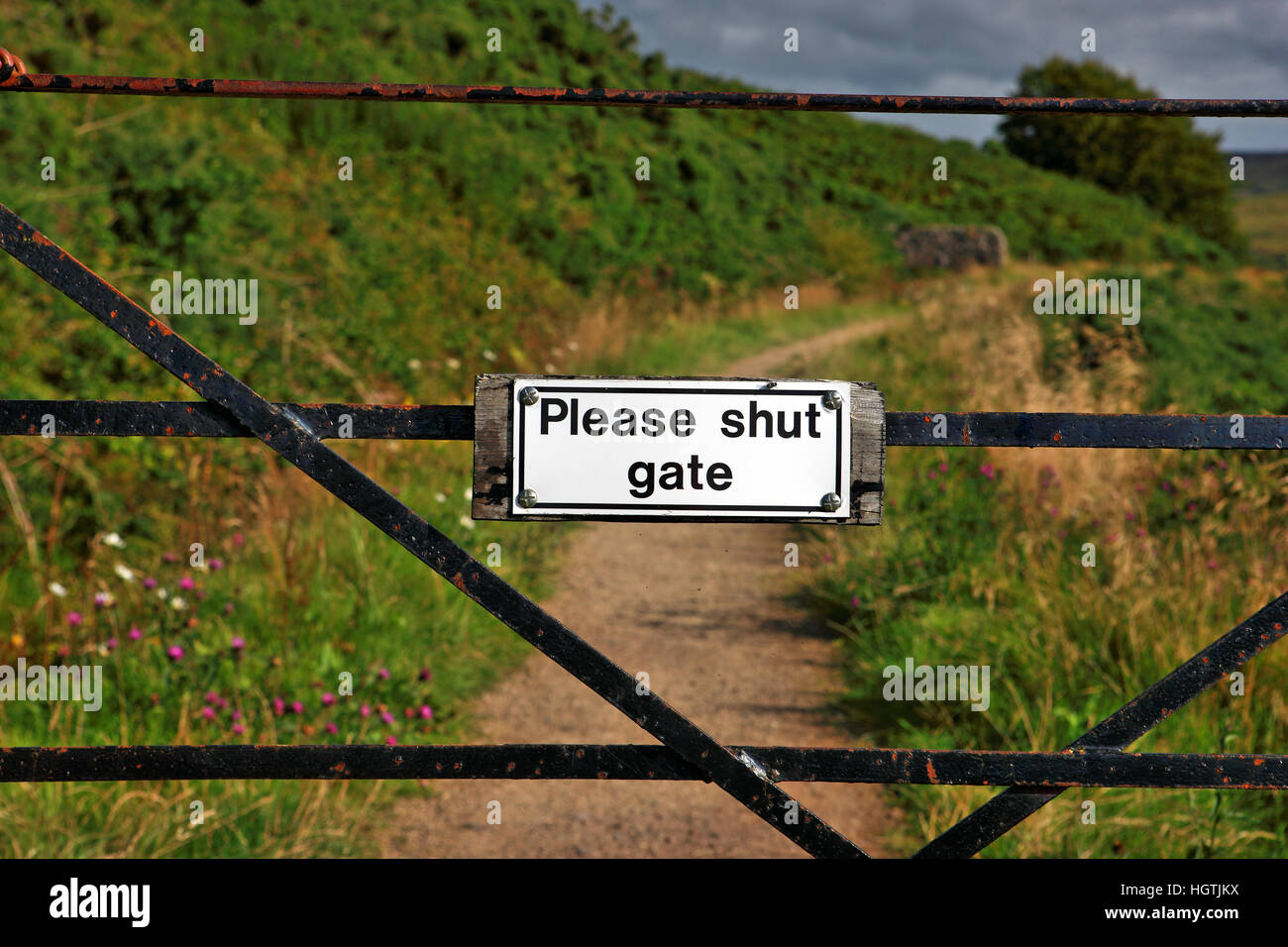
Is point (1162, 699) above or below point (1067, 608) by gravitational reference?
above

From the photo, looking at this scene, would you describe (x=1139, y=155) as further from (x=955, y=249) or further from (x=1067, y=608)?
(x=1067, y=608)

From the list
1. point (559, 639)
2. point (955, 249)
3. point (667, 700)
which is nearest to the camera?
point (559, 639)

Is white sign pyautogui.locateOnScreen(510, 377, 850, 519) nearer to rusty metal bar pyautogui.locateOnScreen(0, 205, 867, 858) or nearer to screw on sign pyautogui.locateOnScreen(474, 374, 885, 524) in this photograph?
screw on sign pyautogui.locateOnScreen(474, 374, 885, 524)

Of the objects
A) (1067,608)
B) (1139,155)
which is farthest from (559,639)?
(1139,155)

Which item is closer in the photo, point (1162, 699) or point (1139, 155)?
point (1162, 699)

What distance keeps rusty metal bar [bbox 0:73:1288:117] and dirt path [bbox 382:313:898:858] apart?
226 cm

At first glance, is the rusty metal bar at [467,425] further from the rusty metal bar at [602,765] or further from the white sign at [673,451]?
the rusty metal bar at [602,765]

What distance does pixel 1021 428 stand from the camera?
1.71 metres

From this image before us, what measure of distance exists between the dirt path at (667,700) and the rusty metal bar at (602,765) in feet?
5.03

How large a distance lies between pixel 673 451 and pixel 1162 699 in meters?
0.93

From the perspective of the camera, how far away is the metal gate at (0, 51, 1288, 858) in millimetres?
1637

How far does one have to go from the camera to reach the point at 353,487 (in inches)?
64.9

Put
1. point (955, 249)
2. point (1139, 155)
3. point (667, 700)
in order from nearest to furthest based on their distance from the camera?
point (667, 700) < point (955, 249) < point (1139, 155)
